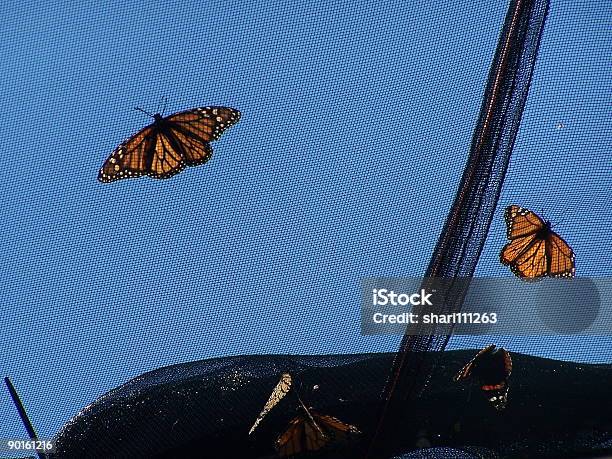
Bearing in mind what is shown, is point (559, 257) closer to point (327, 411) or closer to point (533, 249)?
point (533, 249)

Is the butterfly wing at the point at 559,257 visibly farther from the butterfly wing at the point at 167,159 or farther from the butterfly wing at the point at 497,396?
the butterfly wing at the point at 167,159

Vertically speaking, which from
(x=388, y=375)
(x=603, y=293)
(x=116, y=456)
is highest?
(x=603, y=293)

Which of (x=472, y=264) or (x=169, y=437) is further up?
(x=472, y=264)

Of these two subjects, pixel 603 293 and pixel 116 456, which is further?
pixel 603 293

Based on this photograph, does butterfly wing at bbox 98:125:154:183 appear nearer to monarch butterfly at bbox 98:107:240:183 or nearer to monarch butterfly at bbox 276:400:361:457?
monarch butterfly at bbox 98:107:240:183

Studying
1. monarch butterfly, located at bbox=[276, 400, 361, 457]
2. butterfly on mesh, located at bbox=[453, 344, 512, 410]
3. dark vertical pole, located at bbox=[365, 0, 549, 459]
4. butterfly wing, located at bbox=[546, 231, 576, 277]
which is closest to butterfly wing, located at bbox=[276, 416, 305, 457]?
monarch butterfly, located at bbox=[276, 400, 361, 457]

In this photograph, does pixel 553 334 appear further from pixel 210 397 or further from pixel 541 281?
pixel 210 397

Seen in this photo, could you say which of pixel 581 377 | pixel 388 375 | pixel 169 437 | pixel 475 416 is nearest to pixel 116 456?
pixel 169 437
